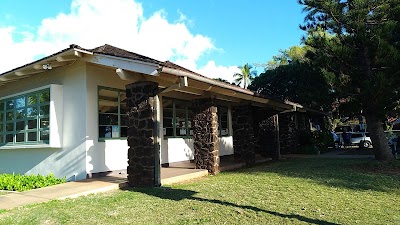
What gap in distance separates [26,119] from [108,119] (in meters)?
3.06

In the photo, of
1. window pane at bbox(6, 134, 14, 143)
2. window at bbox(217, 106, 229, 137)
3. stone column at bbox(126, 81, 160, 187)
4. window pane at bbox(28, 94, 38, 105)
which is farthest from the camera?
window at bbox(217, 106, 229, 137)

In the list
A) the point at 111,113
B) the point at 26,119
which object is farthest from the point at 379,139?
the point at 26,119

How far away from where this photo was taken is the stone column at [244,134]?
12.3 meters

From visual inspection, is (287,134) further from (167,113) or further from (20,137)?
(20,137)

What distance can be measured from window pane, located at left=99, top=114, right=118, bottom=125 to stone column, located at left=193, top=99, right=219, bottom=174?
2538 millimetres

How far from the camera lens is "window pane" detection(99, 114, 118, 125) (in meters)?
9.35

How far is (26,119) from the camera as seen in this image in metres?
10.4

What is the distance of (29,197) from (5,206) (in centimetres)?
78

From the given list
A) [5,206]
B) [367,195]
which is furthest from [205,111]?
[5,206]

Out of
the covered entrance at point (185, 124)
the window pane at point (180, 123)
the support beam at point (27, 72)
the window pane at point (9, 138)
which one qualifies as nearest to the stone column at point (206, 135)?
the covered entrance at point (185, 124)

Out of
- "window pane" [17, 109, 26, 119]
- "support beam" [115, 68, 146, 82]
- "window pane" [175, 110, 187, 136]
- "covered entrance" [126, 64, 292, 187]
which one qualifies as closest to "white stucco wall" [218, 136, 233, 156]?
"covered entrance" [126, 64, 292, 187]

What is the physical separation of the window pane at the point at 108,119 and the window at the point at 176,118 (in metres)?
2.19

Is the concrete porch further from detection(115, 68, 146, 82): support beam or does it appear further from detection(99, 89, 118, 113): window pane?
detection(115, 68, 146, 82): support beam

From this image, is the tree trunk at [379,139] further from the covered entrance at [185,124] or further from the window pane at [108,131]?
the window pane at [108,131]
